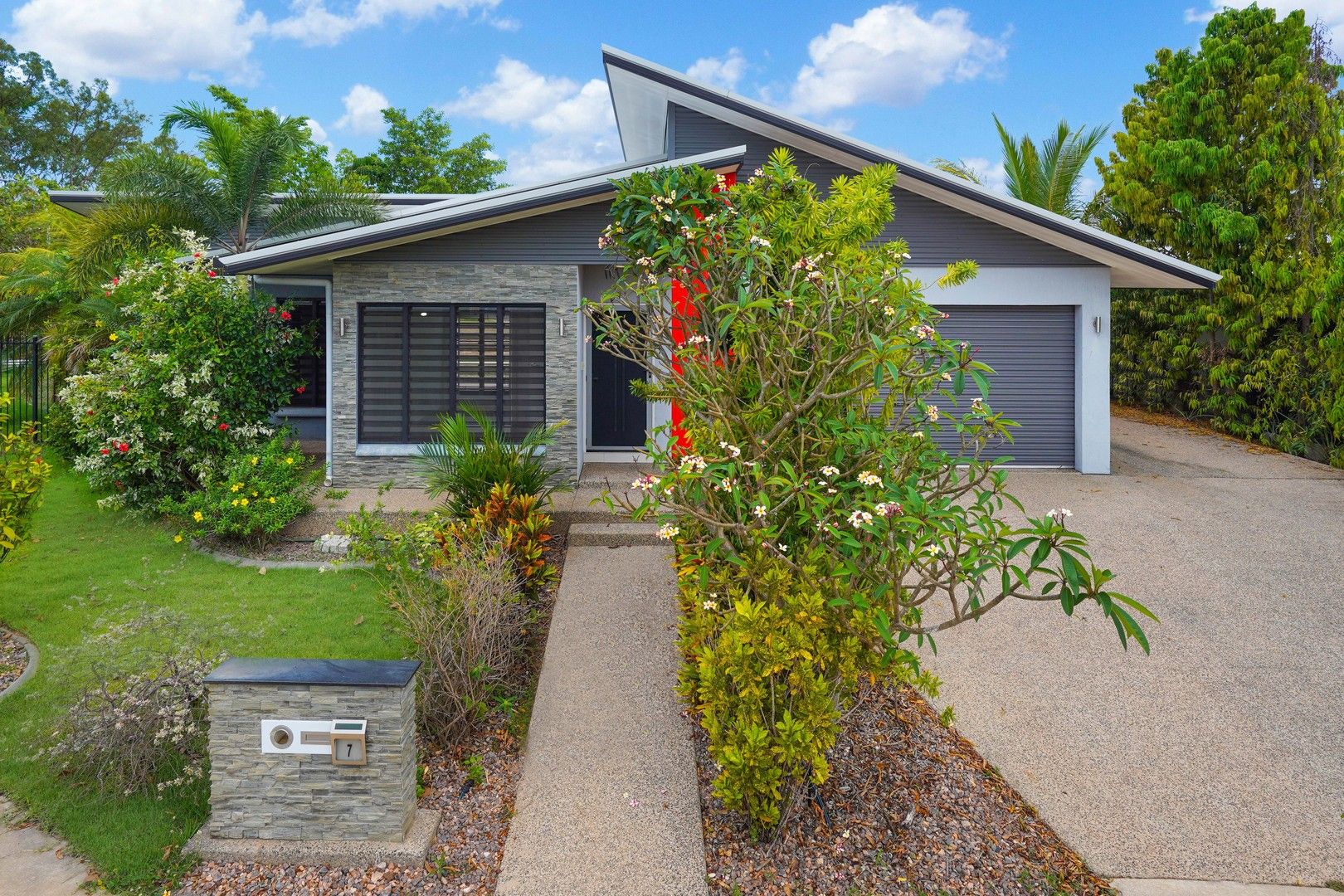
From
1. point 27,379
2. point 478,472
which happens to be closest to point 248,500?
point 478,472

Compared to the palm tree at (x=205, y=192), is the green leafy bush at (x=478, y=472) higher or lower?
lower

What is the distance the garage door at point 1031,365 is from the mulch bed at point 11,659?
11309 mm

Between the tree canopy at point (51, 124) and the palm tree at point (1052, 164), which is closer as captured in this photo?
the palm tree at point (1052, 164)

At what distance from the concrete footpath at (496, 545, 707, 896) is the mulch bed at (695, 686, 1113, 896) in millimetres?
195

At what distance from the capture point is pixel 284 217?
1370cm

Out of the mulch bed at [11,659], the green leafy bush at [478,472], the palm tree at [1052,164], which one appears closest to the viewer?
the mulch bed at [11,659]

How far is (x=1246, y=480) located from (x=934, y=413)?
34.6ft

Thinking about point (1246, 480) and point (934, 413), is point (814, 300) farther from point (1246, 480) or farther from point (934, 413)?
point (1246, 480)

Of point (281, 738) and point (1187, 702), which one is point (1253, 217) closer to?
point (1187, 702)

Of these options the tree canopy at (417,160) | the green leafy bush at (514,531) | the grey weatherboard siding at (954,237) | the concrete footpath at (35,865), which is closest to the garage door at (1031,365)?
the grey weatherboard siding at (954,237)

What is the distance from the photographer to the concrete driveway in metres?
4.12

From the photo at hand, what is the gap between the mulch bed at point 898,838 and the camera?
12.2ft

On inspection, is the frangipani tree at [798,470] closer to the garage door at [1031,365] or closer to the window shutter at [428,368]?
the window shutter at [428,368]

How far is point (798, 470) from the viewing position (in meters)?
4.29
